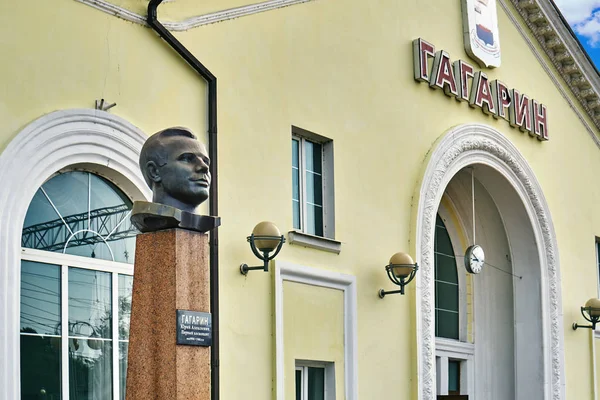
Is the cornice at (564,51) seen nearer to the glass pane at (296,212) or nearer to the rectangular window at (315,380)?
the glass pane at (296,212)

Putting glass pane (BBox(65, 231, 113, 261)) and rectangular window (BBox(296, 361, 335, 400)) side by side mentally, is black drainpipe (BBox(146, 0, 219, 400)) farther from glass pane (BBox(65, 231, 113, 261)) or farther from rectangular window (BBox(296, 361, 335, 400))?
rectangular window (BBox(296, 361, 335, 400))

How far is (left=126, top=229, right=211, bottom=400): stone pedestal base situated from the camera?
28.3 ft

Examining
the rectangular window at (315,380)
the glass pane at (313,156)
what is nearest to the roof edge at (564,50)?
the glass pane at (313,156)

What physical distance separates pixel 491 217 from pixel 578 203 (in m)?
2.09

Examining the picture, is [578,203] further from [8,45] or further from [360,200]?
[8,45]

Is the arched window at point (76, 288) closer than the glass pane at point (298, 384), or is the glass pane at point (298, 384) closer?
the arched window at point (76, 288)

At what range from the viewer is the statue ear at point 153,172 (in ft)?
29.7

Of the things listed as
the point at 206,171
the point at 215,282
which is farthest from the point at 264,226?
the point at 206,171

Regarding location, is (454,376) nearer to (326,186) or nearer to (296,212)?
(326,186)

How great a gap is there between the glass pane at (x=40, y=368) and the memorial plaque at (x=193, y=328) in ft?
5.70

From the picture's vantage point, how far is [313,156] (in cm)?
1380

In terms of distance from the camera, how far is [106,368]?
10.4m

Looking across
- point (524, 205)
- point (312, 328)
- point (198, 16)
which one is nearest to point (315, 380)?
point (312, 328)

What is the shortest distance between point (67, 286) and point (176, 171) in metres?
1.96
